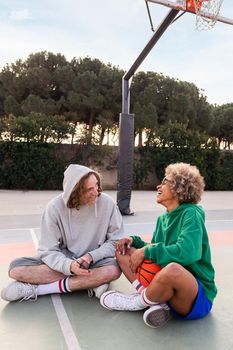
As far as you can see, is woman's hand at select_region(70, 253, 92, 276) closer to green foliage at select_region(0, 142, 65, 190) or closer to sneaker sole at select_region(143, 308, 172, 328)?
sneaker sole at select_region(143, 308, 172, 328)

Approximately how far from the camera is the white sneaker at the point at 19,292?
2.60 m

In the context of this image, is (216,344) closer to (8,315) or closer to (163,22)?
(8,315)

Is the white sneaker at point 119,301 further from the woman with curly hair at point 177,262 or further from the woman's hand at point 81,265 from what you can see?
the woman's hand at point 81,265

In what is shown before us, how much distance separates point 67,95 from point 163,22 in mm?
10259

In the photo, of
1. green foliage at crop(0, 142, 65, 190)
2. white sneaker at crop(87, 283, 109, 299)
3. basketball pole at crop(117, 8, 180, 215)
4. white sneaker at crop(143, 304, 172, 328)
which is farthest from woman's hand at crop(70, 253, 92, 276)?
green foliage at crop(0, 142, 65, 190)

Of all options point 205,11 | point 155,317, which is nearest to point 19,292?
point 155,317

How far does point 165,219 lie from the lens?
8.11 ft

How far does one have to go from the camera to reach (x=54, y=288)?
2705 millimetres

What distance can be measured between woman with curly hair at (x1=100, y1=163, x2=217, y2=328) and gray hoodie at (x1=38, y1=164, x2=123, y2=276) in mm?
318

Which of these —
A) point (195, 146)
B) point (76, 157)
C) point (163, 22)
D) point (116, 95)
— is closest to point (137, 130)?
point (116, 95)

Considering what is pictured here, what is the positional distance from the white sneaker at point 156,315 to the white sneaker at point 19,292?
924 mm

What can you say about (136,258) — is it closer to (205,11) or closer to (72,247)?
(72,247)

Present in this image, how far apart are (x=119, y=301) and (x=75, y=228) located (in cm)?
64

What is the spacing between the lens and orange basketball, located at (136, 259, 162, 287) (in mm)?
2342
